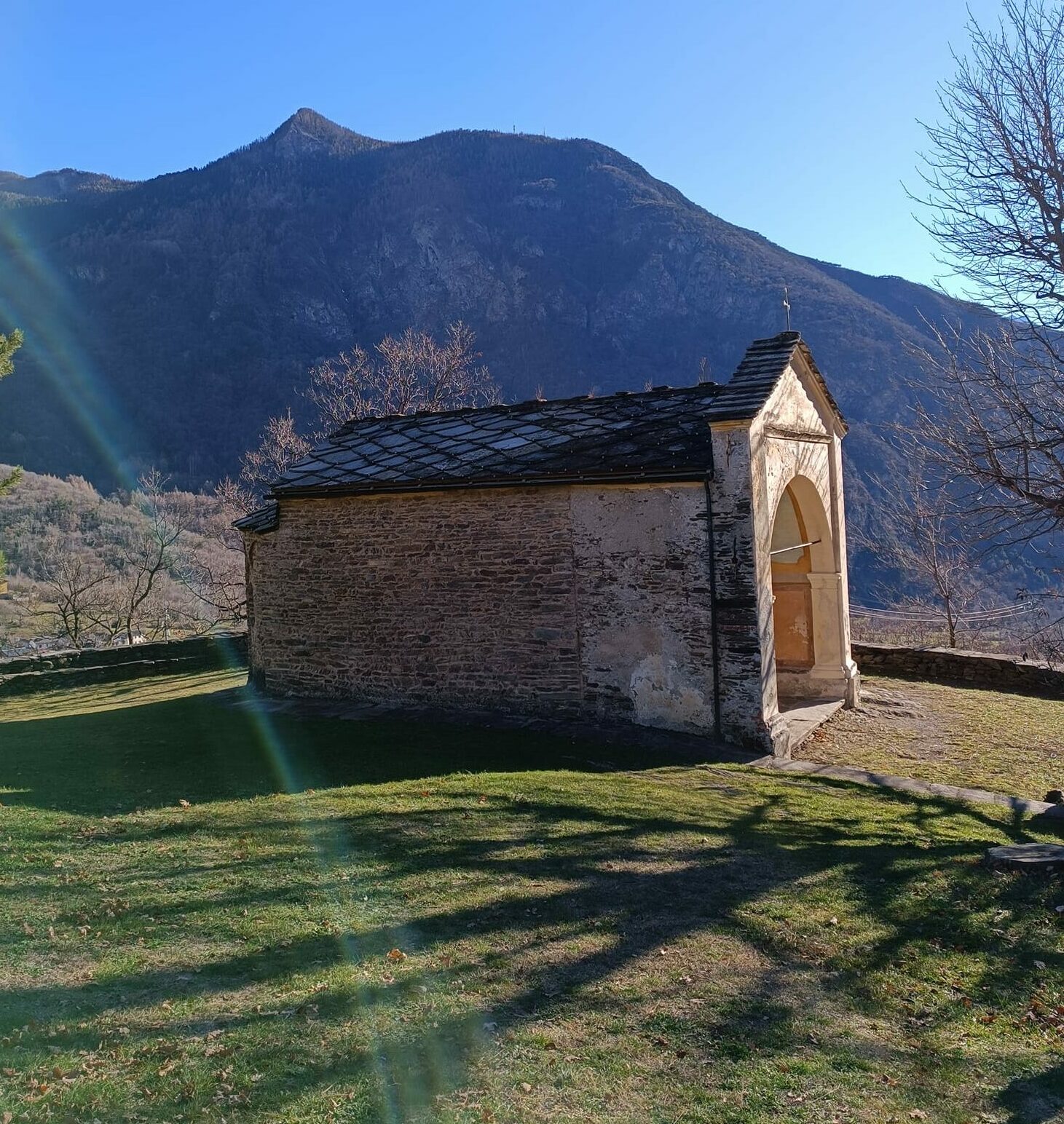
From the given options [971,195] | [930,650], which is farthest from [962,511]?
[930,650]

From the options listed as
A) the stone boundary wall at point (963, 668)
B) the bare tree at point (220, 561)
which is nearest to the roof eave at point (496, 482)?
the stone boundary wall at point (963, 668)

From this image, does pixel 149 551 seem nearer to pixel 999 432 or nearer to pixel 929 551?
pixel 929 551

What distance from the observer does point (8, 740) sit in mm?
10469

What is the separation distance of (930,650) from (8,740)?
1398 cm

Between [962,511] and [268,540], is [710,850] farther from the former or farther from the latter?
[268,540]

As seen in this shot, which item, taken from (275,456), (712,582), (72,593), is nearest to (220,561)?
(275,456)

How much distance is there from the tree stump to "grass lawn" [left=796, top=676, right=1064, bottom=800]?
94.3 inches

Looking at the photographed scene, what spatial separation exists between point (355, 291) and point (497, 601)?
50.8 metres

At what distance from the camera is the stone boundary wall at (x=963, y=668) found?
1388 centimetres

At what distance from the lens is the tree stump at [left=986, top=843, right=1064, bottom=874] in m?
5.96

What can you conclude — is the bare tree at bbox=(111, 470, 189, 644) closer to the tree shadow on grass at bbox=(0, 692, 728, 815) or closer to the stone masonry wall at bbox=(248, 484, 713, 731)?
the stone masonry wall at bbox=(248, 484, 713, 731)

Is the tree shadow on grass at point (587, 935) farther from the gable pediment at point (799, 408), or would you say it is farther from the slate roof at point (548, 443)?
the gable pediment at point (799, 408)

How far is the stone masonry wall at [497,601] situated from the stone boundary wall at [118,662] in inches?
250

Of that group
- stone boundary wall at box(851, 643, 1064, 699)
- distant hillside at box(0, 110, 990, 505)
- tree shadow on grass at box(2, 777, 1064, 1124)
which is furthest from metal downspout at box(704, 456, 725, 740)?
distant hillside at box(0, 110, 990, 505)
